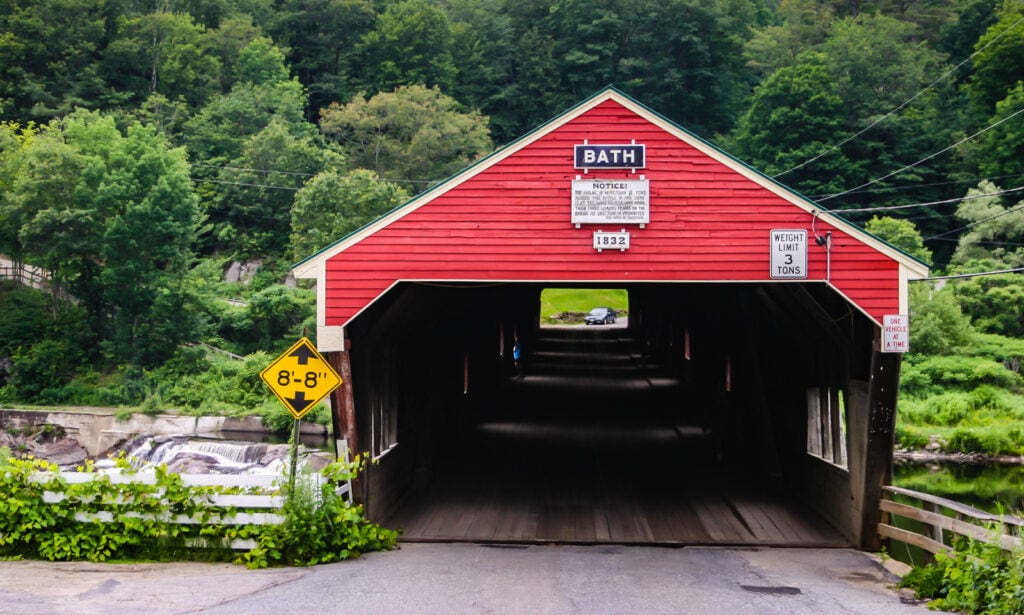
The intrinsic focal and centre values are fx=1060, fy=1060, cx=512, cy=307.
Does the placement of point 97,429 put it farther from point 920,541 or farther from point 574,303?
point 574,303

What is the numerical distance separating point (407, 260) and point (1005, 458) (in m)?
26.7

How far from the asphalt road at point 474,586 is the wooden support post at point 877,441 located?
71 cm

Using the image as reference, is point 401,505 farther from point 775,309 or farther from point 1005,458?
point 1005,458

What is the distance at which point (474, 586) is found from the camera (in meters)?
11.4

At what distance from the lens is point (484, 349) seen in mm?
29578

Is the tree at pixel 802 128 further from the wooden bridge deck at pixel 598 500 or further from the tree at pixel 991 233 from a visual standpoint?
the wooden bridge deck at pixel 598 500

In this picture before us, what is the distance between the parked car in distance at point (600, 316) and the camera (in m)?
65.5

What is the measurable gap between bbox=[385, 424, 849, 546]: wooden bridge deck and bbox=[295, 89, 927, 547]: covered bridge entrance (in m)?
0.07

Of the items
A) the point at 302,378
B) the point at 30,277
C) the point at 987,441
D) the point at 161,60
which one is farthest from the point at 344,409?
the point at 161,60

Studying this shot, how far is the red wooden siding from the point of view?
14.5 meters

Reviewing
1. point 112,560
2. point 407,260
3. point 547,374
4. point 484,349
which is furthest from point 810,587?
point 547,374

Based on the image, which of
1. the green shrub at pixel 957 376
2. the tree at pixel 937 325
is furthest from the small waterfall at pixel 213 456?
the tree at pixel 937 325

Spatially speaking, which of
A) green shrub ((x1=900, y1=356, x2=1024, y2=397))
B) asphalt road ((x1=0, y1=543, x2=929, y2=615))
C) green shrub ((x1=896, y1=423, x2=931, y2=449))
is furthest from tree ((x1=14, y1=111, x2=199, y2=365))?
asphalt road ((x1=0, y1=543, x2=929, y2=615))

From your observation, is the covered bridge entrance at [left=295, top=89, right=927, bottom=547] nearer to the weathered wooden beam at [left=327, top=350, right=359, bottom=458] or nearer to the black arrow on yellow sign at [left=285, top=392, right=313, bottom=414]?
the weathered wooden beam at [left=327, top=350, right=359, bottom=458]
